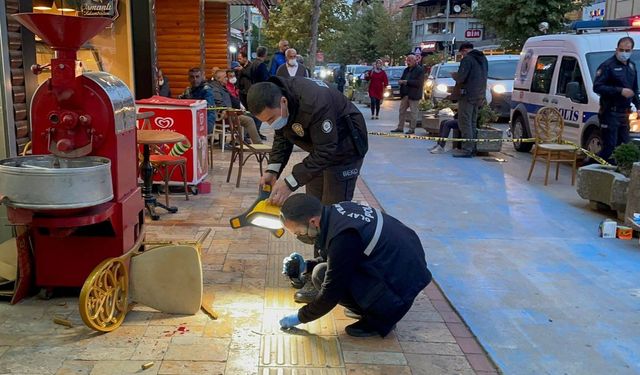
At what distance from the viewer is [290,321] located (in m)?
3.80

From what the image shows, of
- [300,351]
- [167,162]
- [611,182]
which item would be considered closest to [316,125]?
[300,351]

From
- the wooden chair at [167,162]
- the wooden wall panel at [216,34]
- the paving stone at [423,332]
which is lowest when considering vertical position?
the paving stone at [423,332]

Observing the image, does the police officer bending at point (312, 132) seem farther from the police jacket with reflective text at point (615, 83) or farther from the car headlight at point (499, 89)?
the car headlight at point (499, 89)

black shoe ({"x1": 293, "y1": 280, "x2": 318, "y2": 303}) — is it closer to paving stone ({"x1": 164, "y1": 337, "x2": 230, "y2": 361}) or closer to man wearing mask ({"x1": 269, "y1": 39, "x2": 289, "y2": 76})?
paving stone ({"x1": 164, "y1": 337, "x2": 230, "y2": 361})

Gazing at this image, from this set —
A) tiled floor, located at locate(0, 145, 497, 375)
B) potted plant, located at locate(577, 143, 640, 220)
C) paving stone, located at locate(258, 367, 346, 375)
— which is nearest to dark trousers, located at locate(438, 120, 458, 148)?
potted plant, located at locate(577, 143, 640, 220)

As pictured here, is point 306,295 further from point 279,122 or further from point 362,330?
point 279,122

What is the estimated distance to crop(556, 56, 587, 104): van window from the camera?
10.1 metres

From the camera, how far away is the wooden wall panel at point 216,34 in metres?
15.5

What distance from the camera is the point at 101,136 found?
392 cm

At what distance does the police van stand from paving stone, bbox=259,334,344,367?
7185mm

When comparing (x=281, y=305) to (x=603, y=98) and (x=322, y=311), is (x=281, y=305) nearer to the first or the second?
(x=322, y=311)

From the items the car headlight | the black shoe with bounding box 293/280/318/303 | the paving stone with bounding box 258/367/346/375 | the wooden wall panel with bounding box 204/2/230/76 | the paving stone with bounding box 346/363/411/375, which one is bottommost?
the paving stone with bounding box 346/363/411/375

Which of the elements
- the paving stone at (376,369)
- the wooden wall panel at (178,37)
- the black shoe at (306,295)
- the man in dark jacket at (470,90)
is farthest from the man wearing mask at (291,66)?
the paving stone at (376,369)

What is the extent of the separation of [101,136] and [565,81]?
28.7 feet
